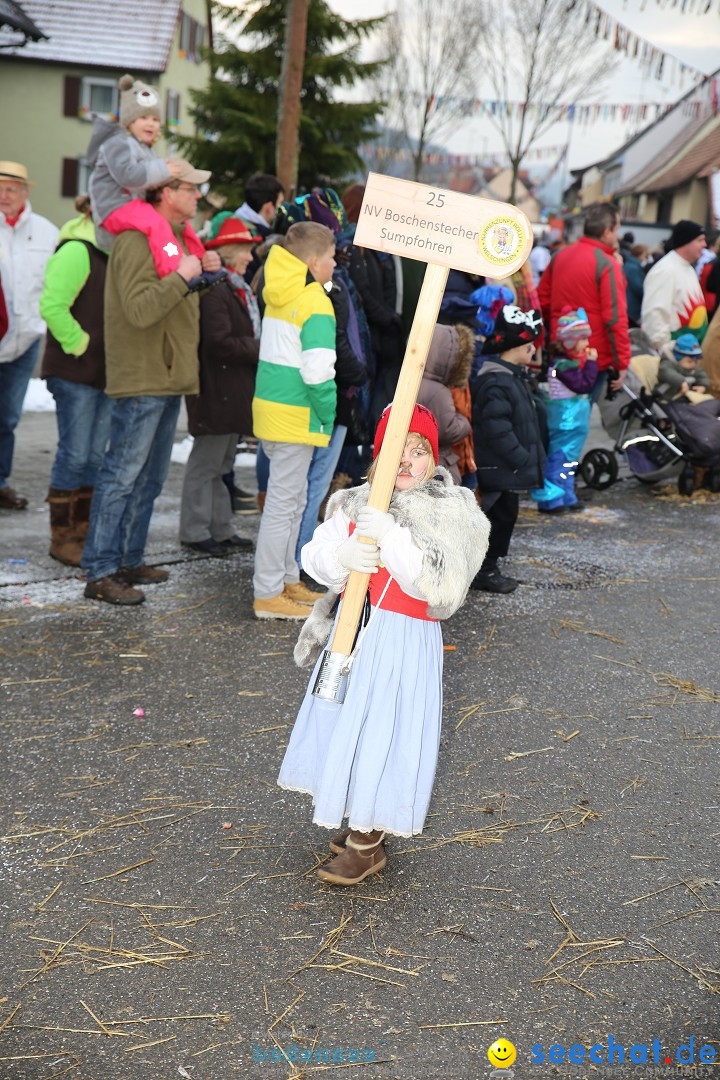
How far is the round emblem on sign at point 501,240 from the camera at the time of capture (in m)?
3.34

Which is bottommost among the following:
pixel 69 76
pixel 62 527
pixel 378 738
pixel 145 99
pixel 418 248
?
pixel 62 527

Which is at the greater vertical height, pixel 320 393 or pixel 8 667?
pixel 320 393

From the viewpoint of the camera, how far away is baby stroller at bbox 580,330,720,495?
30.8 ft

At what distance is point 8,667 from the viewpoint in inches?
202

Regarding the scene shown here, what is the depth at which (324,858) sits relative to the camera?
3670mm

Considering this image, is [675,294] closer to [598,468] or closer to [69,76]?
[598,468]

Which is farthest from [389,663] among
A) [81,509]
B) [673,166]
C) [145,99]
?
[673,166]

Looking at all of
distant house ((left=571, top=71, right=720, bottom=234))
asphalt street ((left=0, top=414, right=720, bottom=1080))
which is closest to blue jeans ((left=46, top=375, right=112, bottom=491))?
asphalt street ((left=0, top=414, right=720, bottom=1080))

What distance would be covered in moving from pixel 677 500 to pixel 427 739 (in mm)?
6666

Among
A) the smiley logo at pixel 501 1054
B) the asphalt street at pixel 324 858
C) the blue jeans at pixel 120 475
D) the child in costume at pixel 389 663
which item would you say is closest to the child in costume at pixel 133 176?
the blue jeans at pixel 120 475

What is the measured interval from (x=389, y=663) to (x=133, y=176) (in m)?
3.47

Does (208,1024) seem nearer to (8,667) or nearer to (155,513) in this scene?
(8,667)

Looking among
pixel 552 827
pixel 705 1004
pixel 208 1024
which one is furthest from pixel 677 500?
pixel 208 1024

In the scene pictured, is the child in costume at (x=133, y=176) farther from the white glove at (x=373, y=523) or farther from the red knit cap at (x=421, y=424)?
the white glove at (x=373, y=523)
